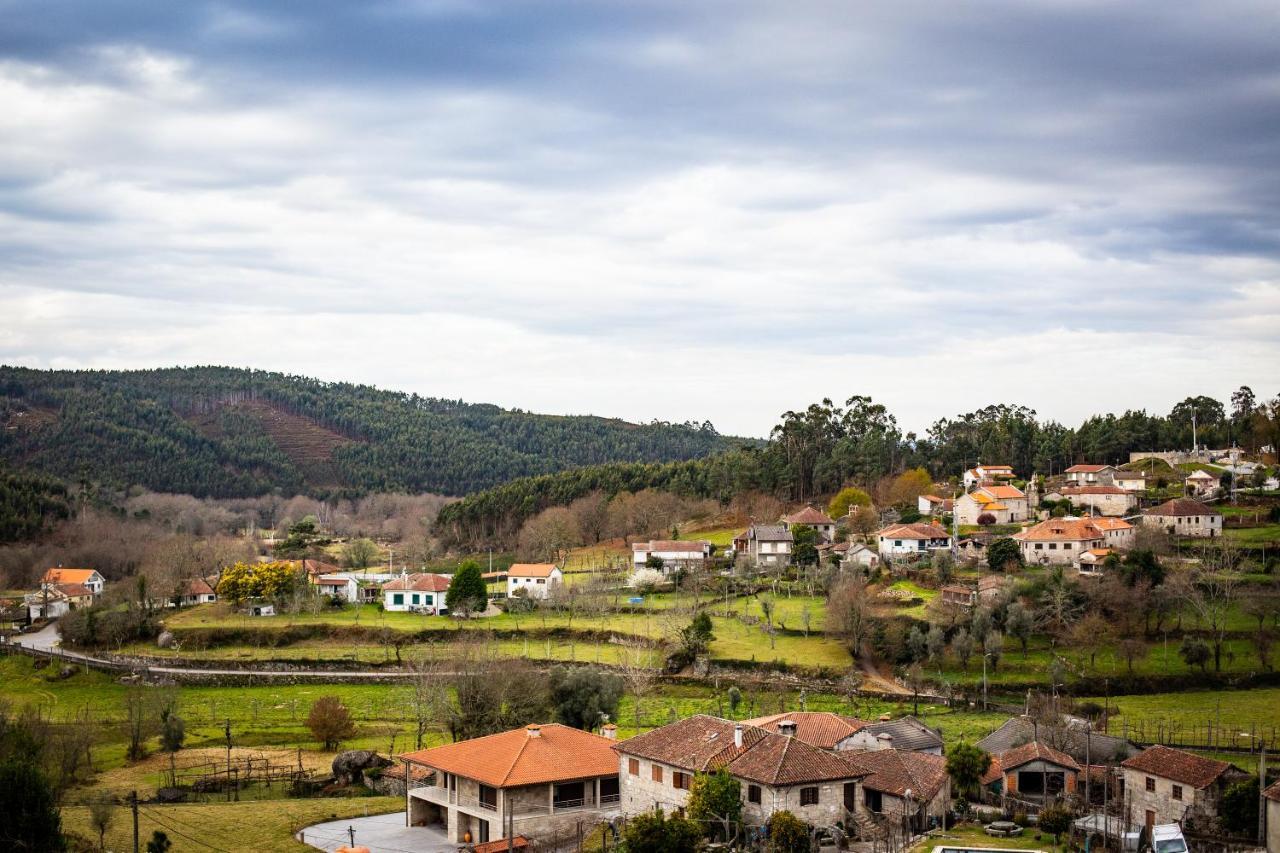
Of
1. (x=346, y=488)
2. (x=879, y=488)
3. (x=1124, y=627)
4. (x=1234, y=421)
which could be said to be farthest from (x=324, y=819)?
(x=346, y=488)

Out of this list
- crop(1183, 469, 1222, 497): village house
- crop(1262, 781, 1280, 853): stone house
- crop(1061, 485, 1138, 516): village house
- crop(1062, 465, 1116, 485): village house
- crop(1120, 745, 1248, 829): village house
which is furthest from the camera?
crop(1062, 465, 1116, 485): village house

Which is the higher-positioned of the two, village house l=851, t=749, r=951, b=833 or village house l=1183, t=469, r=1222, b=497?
village house l=1183, t=469, r=1222, b=497

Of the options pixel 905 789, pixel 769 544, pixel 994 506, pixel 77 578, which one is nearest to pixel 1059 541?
pixel 994 506

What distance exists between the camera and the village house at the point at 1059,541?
217 feet

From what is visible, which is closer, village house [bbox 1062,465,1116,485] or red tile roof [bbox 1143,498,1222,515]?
red tile roof [bbox 1143,498,1222,515]

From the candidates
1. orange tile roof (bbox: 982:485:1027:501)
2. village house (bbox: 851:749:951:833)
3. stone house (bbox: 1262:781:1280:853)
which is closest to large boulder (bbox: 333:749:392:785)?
village house (bbox: 851:749:951:833)

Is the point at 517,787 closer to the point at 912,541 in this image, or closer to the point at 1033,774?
the point at 1033,774

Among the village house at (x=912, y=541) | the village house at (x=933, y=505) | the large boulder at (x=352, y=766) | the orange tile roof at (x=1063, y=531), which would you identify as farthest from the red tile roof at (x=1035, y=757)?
the village house at (x=933, y=505)

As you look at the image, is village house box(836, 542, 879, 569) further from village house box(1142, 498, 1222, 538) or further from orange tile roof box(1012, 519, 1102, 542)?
village house box(1142, 498, 1222, 538)

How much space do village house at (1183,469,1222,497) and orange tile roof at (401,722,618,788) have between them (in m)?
60.0

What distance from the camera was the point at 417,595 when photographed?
7425 cm

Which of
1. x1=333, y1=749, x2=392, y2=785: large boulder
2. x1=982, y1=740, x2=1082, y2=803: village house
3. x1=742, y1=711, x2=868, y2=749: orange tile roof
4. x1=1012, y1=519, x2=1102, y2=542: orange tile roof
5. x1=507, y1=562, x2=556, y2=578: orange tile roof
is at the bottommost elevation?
x1=333, y1=749, x2=392, y2=785: large boulder

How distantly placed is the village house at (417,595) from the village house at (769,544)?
64.3ft

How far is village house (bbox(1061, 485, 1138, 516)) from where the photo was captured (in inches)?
3113
